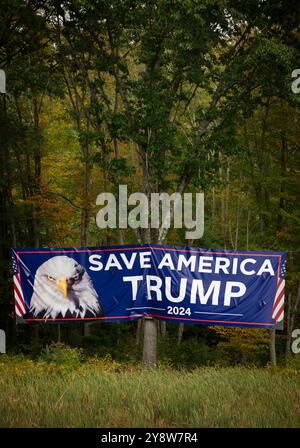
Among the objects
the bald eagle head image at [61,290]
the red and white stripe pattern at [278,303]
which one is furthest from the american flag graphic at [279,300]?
the bald eagle head image at [61,290]

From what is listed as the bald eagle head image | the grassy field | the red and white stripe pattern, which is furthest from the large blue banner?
the grassy field

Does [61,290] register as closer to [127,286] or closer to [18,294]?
[18,294]

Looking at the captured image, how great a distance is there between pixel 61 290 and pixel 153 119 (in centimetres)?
551

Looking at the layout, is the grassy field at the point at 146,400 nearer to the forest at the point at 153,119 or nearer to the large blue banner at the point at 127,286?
the forest at the point at 153,119

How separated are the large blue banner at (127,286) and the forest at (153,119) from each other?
1071mm

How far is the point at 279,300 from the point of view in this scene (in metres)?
11.2

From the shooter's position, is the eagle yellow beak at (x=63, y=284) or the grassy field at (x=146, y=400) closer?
the grassy field at (x=146, y=400)

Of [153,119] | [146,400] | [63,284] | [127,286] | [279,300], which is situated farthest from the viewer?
[153,119]

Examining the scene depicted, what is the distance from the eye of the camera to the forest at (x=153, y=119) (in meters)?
14.3

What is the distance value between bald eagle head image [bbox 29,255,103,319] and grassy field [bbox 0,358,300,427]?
100 inches

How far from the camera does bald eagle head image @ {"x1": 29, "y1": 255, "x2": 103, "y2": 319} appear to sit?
38.4 feet

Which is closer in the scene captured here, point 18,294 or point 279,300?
point 279,300

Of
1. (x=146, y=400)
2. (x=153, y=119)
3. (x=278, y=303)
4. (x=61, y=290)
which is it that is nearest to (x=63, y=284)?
(x=61, y=290)
